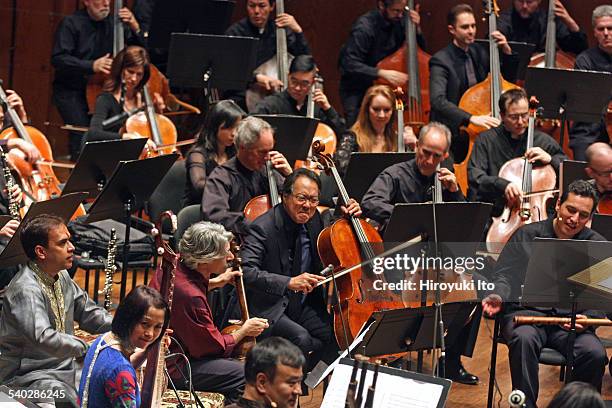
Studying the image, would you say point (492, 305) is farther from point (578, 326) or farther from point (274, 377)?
point (274, 377)

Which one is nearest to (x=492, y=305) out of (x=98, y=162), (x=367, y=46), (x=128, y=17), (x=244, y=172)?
(x=244, y=172)


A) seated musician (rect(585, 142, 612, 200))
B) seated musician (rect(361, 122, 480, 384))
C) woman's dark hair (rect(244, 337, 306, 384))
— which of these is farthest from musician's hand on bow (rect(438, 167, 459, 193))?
woman's dark hair (rect(244, 337, 306, 384))

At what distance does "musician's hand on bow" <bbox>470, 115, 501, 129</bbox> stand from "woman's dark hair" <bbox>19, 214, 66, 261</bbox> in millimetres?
3108

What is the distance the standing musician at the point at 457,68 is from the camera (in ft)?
22.2

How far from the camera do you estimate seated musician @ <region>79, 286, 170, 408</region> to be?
3379 millimetres

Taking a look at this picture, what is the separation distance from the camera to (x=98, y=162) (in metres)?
5.14

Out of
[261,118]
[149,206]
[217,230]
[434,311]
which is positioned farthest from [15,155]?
[434,311]

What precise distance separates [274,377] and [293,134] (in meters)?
2.84

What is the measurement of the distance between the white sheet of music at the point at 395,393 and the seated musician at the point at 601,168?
2.24 meters

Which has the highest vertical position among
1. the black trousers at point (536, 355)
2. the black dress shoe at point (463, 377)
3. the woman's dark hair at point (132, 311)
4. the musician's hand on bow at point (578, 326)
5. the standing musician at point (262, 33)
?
the standing musician at point (262, 33)

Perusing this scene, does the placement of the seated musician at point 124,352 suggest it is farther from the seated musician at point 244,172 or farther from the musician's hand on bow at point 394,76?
the musician's hand on bow at point 394,76

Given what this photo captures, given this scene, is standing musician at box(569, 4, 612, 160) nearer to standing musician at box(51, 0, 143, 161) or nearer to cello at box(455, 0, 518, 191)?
cello at box(455, 0, 518, 191)

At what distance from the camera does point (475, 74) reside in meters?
7.09

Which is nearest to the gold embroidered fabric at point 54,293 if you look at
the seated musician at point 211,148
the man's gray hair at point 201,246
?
the man's gray hair at point 201,246
